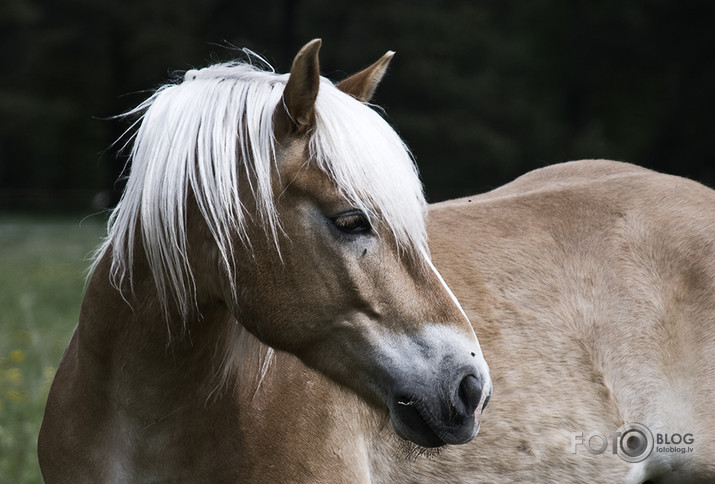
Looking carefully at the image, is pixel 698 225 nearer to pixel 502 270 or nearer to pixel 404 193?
pixel 502 270

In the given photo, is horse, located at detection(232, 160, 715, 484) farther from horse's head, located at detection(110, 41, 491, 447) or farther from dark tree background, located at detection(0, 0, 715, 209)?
dark tree background, located at detection(0, 0, 715, 209)

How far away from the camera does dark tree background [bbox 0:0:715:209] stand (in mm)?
28656

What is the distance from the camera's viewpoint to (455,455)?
3102 mm

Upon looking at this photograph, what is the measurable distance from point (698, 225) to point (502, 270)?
929 mm

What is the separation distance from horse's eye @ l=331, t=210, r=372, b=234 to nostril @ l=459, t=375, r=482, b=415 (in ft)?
1.75

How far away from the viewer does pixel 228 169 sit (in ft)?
7.92

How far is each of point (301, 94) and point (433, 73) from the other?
29.3 meters

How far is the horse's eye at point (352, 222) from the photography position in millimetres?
2330

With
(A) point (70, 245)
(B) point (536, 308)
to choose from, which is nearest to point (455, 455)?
(B) point (536, 308)

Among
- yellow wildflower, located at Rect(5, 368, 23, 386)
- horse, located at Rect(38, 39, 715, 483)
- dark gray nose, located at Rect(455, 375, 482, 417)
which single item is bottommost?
yellow wildflower, located at Rect(5, 368, 23, 386)

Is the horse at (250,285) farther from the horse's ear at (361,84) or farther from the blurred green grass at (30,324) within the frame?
the blurred green grass at (30,324)
